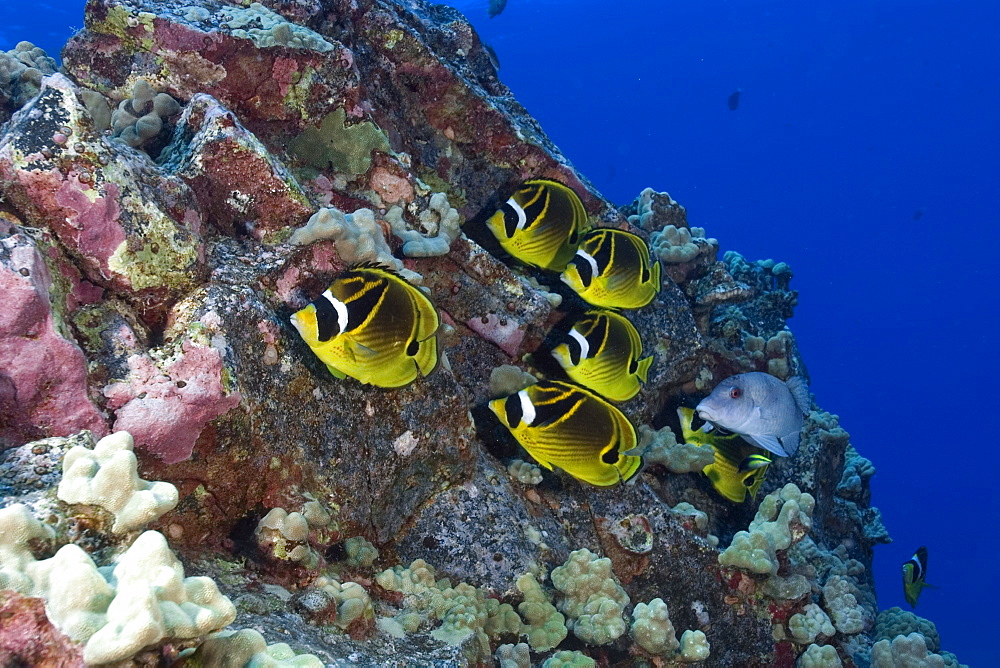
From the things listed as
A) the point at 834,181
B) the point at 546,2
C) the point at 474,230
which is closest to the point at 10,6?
the point at 474,230

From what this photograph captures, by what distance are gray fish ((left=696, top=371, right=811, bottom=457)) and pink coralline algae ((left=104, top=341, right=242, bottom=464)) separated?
2.88m

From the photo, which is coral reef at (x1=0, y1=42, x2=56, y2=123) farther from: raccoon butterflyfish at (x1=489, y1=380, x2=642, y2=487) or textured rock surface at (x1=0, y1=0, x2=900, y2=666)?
raccoon butterflyfish at (x1=489, y1=380, x2=642, y2=487)

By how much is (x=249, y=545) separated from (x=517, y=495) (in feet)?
5.19

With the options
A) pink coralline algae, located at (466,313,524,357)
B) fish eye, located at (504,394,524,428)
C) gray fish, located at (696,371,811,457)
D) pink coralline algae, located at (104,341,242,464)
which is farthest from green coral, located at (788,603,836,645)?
pink coralline algae, located at (104,341,242,464)

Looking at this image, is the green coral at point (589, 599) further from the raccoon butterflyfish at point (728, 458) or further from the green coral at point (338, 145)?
the green coral at point (338, 145)

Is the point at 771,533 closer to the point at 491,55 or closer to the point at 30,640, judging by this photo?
the point at 30,640

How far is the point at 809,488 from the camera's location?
5.42 metres

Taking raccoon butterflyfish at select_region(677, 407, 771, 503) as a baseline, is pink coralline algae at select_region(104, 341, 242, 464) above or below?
below

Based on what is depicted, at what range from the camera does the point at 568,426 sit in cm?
262

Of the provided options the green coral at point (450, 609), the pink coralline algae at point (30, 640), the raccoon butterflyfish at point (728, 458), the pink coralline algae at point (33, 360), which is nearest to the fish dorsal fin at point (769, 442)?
the raccoon butterflyfish at point (728, 458)

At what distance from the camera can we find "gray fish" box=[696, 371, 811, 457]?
150 inches

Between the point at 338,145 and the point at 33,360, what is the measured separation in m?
2.27

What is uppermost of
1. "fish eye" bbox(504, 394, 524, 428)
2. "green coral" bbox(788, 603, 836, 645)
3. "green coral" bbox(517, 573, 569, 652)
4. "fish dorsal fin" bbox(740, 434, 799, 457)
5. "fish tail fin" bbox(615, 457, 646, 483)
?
"fish dorsal fin" bbox(740, 434, 799, 457)

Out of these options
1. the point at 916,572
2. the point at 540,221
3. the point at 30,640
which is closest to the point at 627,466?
the point at 540,221
